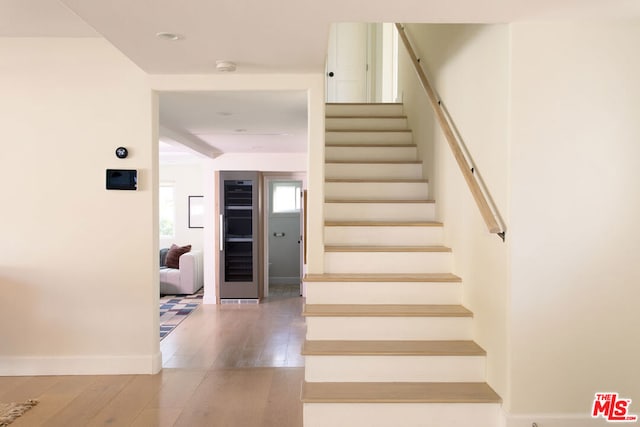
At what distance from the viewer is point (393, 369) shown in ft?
9.91

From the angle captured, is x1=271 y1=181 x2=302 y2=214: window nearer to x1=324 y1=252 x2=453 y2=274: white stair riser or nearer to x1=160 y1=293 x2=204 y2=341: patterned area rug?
x1=160 y1=293 x2=204 y2=341: patterned area rug

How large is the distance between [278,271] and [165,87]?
6.32 metres

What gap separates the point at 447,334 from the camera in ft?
10.6

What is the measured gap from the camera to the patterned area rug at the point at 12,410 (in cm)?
303

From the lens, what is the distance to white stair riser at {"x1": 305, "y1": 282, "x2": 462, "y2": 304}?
3.46m

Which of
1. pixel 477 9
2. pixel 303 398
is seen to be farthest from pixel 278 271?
pixel 477 9

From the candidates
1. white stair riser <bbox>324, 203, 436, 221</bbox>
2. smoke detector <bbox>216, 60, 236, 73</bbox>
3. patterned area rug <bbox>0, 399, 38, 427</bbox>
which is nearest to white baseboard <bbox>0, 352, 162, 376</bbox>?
patterned area rug <bbox>0, 399, 38, 427</bbox>

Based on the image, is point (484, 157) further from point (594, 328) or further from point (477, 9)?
point (594, 328)

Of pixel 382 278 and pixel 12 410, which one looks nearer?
pixel 12 410

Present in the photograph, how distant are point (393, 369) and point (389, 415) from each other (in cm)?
30

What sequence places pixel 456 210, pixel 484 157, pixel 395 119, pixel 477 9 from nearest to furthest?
pixel 477 9, pixel 484 157, pixel 456 210, pixel 395 119

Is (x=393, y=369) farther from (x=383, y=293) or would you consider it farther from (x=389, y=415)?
(x=383, y=293)

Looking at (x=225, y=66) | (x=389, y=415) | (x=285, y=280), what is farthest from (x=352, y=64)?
(x=389, y=415)

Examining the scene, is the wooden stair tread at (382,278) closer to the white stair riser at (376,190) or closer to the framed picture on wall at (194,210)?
the white stair riser at (376,190)
